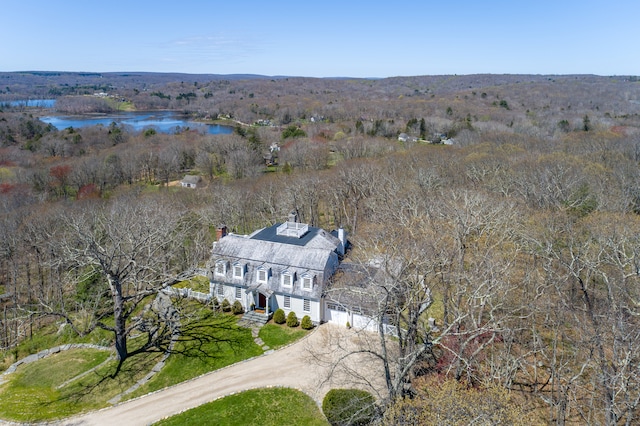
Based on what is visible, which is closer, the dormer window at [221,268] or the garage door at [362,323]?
the garage door at [362,323]

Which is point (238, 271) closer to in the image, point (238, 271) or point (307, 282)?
point (238, 271)

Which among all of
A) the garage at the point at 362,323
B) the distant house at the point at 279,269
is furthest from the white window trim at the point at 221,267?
the garage at the point at 362,323

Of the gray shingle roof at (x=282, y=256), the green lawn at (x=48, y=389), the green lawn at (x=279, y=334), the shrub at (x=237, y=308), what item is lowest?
the green lawn at (x=48, y=389)

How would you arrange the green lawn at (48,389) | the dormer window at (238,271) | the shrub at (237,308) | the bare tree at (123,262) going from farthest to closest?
the dormer window at (238,271)
the shrub at (237,308)
the bare tree at (123,262)
the green lawn at (48,389)

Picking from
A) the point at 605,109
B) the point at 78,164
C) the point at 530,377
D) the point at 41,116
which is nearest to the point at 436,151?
the point at 530,377

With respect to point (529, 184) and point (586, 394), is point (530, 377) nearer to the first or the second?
point (586, 394)

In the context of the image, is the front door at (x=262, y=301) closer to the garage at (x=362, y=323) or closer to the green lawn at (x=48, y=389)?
the garage at (x=362, y=323)
